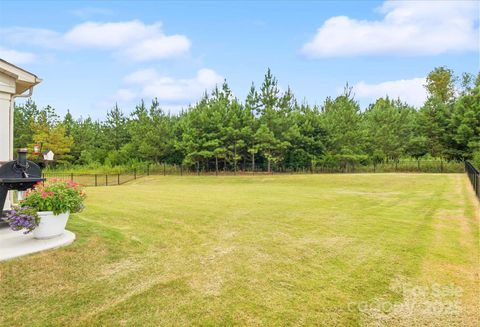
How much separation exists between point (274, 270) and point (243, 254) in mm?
788

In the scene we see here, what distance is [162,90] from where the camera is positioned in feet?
133

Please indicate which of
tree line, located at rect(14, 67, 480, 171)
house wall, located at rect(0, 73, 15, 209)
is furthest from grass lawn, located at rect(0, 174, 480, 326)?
tree line, located at rect(14, 67, 480, 171)

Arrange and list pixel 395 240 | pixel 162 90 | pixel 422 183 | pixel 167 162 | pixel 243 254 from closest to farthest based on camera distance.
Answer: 1. pixel 243 254
2. pixel 395 240
3. pixel 422 183
4. pixel 167 162
5. pixel 162 90

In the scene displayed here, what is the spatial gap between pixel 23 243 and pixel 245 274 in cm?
342

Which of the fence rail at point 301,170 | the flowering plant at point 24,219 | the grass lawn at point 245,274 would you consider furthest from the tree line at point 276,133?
the flowering plant at point 24,219

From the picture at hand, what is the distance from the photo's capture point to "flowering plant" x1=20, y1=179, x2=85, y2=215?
15.8 feet

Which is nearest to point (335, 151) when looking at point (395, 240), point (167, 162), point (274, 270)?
point (167, 162)

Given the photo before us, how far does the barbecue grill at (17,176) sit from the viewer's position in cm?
551

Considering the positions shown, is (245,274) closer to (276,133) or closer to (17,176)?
(17,176)

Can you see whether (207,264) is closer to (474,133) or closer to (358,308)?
(358,308)

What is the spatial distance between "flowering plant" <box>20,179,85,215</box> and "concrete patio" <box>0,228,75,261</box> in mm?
446

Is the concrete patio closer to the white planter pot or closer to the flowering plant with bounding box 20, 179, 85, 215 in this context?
the white planter pot

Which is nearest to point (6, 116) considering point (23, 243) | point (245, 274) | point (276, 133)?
point (23, 243)

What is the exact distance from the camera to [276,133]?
3083 centimetres
